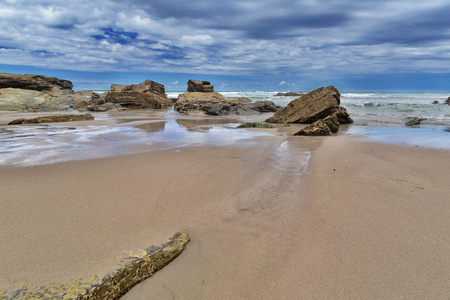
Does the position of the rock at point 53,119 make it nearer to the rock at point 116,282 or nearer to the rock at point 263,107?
the rock at point 116,282

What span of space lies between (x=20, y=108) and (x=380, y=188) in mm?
18229

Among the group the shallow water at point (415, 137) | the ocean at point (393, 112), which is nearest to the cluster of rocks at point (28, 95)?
the shallow water at point (415, 137)

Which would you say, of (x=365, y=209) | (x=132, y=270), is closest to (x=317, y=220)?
(x=365, y=209)

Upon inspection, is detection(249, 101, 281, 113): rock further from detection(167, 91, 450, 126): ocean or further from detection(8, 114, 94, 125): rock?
detection(8, 114, 94, 125): rock

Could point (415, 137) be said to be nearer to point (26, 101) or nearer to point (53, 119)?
point (53, 119)

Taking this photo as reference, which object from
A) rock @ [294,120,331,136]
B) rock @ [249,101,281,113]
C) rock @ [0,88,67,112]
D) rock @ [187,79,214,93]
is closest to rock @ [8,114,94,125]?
rock @ [0,88,67,112]

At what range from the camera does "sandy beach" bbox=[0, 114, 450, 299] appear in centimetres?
136

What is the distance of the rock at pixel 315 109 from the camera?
9.98m

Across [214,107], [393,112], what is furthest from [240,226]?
[393,112]

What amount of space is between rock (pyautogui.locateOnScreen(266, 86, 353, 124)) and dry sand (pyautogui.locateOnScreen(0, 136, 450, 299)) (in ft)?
22.6

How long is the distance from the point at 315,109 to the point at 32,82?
2266cm

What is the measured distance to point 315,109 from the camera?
10.2m

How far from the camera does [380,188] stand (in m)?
2.60

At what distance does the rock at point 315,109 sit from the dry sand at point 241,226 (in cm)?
688
